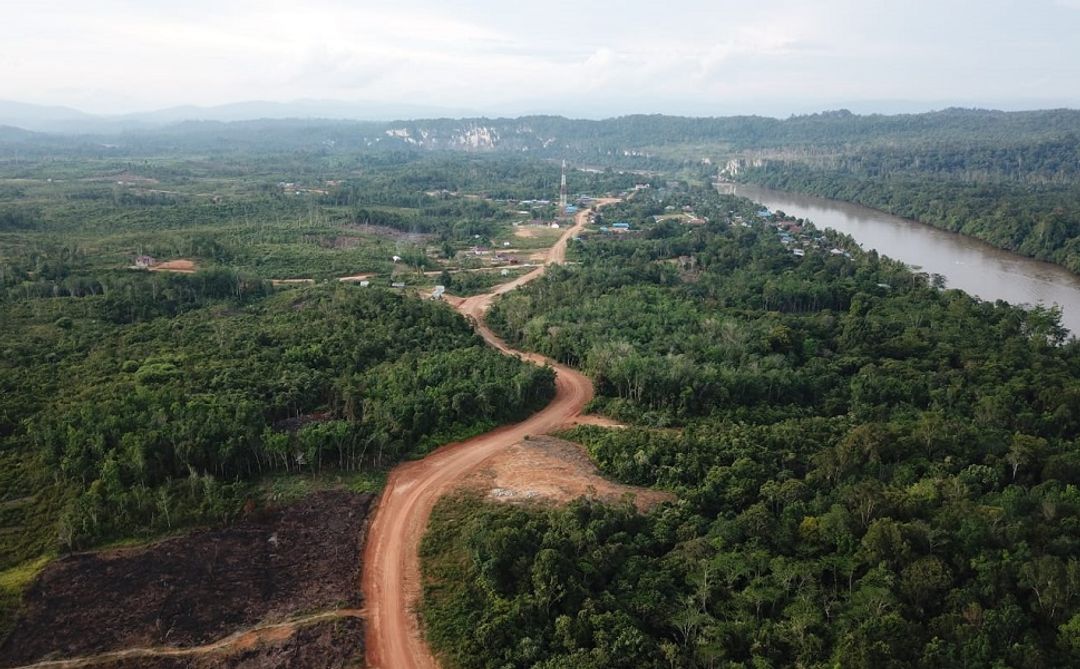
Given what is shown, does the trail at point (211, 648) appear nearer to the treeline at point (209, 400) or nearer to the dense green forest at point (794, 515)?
the dense green forest at point (794, 515)

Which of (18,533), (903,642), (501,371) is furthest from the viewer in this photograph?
(501,371)

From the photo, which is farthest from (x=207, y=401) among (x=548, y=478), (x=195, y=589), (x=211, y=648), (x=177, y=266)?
(x=177, y=266)

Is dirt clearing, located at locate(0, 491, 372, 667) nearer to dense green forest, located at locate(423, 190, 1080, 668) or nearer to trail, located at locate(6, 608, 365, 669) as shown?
trail, located at locate(6, 608, 365, 669)

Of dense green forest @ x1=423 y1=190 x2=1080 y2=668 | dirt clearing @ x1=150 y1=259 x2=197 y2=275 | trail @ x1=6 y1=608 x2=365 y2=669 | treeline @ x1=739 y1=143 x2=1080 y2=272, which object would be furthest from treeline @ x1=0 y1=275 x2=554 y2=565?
treeline @ x1=739 y1=143 x2=1080 y2=272

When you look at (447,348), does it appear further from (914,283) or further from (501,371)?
(914,283)

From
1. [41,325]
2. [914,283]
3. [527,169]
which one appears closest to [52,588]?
[41,325]

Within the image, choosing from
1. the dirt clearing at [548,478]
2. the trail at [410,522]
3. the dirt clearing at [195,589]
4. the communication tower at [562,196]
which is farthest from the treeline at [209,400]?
the communication tower at [562,196]

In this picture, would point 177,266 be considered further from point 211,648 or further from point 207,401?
point 211,648
